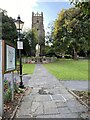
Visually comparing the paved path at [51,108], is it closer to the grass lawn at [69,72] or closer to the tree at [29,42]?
the grass lawn at [69,72]

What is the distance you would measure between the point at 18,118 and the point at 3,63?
1.48 metres

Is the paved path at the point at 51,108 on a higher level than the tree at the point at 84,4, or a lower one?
lower

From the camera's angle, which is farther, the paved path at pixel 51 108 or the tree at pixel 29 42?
the tree at pixel 29 42

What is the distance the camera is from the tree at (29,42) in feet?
207

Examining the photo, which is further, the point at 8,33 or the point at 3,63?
the point at 8,33

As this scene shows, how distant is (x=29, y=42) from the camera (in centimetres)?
6431

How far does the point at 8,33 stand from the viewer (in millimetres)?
55906

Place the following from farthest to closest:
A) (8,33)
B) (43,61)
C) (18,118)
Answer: (8,33), (43,61), (18,118)

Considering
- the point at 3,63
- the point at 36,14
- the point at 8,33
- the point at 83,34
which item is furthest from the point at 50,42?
the point at 3,63

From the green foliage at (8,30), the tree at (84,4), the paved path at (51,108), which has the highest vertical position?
the green foliage at (8,30)

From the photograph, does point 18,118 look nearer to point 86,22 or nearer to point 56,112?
point 56,112

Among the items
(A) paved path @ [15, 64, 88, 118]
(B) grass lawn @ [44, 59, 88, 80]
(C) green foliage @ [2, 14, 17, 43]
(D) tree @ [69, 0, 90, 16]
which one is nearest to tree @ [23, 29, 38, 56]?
(C) green foliage @ [2, 14, 17, 43]

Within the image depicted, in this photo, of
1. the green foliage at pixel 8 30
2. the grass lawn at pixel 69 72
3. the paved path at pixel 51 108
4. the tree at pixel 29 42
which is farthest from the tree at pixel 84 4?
the tree at pixel 29 42

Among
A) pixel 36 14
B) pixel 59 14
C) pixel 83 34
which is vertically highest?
pixel 36 14
